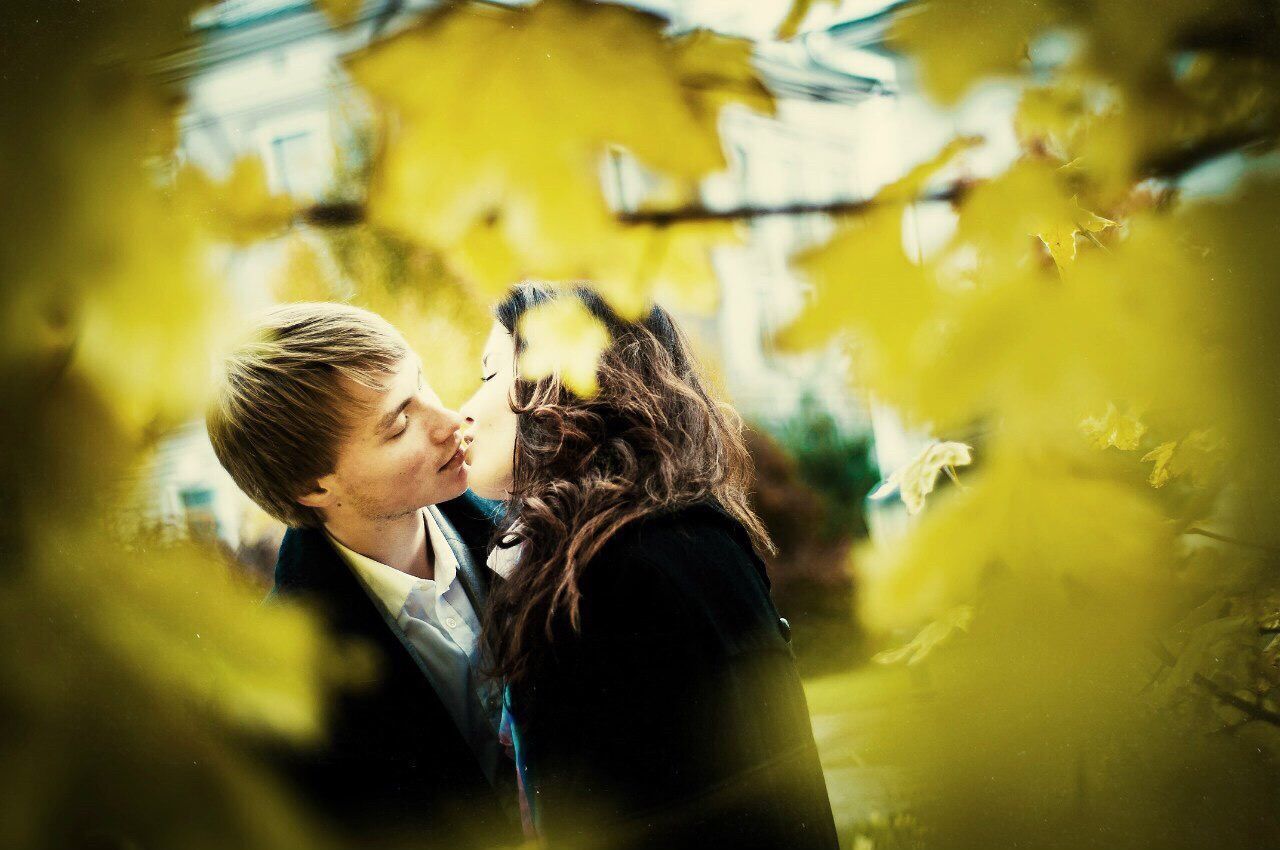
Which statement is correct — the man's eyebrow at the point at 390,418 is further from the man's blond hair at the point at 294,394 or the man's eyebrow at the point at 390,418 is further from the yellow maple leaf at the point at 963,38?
the yellow maple leaf at the point at 963,38

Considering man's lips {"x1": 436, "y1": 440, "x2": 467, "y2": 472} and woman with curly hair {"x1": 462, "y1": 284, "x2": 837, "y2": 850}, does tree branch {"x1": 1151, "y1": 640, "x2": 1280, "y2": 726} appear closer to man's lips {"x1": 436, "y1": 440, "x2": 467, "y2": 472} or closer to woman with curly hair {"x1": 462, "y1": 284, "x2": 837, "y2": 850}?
woman with curly hair {"x1": 462, "y1": 284, "x2": 837, "y2": 850}

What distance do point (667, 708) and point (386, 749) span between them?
0.41m

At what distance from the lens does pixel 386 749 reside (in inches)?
53.6

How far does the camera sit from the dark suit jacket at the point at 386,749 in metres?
1.34

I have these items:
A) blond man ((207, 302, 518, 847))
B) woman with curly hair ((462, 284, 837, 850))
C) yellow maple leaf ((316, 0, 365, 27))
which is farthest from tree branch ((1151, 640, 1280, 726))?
yellow maple leaf ((316, 0, 365, 27))

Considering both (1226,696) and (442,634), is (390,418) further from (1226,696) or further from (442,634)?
(1226,696)

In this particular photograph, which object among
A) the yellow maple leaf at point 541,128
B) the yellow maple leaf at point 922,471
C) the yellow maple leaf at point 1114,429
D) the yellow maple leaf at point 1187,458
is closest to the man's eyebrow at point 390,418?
the yellow maple leaf at point 541,128

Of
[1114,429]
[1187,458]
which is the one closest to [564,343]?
[1114,429]

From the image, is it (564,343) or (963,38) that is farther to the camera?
(564,343)

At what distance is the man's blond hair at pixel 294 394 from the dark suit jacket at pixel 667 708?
41cm

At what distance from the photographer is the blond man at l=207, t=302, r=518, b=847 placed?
1286 mm

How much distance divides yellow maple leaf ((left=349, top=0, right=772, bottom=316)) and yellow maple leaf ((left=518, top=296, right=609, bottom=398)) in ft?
0.18

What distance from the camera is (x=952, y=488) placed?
1458 millimetres

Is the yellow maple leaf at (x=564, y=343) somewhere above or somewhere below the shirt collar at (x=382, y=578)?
above
